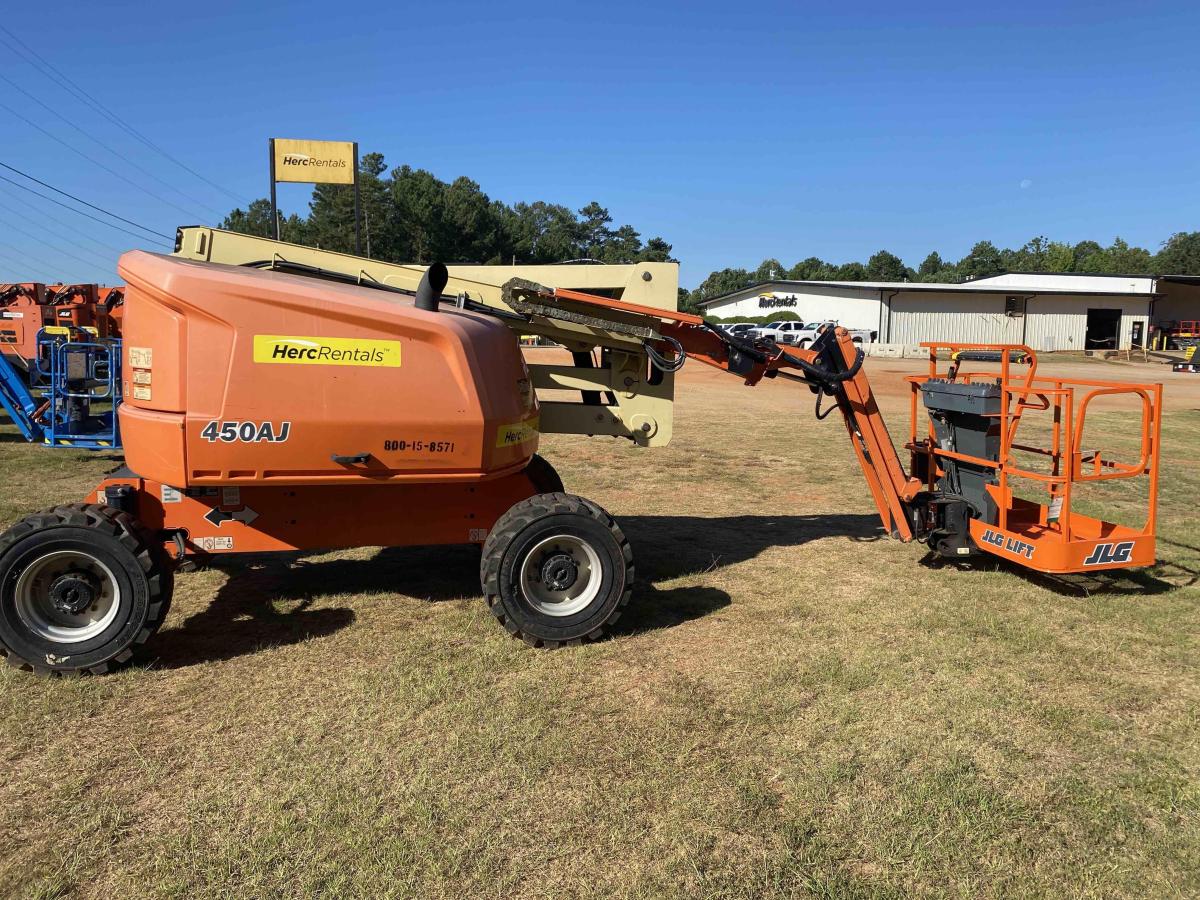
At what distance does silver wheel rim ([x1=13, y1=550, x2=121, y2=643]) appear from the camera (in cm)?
468

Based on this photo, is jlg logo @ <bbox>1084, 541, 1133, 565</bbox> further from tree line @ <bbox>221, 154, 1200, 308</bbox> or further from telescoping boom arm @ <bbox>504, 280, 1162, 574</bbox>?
tree line @ <bbox>221, 154, 1200, 308</bbox>

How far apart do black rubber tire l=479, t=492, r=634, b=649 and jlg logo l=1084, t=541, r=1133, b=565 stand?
3536 mm

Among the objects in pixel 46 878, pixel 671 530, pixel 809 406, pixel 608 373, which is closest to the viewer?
pixel 46 878

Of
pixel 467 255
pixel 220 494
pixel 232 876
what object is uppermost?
pixel 467 255

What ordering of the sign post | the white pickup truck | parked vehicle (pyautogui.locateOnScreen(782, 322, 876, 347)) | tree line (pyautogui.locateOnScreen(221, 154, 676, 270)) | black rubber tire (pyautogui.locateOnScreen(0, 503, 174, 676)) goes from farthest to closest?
tree line (pyautogui.locateOnScreen(221, 154, 676, 270)) → the white pickup truck → parked vehicle (pyautogui.locateOnScreen(782, 322, 876, 347)) → the sign post → black rubber tire (pyautogui.locateOnScreen(0, 503, 174, 676))

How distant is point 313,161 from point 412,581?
7.51m

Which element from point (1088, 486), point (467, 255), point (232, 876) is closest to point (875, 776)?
point (232, 876)

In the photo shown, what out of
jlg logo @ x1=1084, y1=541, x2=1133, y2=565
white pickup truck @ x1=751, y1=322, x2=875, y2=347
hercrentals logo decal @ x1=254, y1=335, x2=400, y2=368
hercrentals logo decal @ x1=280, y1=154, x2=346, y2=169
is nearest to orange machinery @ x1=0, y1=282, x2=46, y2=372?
hercrentals logo decal @ x1=280, y1=154, x2=346, y2=169

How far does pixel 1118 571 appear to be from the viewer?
23.2ft

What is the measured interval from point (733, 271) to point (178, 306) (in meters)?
127

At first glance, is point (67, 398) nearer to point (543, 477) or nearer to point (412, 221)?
point (543, 477)

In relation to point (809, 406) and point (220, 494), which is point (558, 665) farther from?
point (809, 406)

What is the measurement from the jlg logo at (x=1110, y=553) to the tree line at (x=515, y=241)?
124 feet

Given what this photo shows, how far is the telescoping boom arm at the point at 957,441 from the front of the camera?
240 inches
